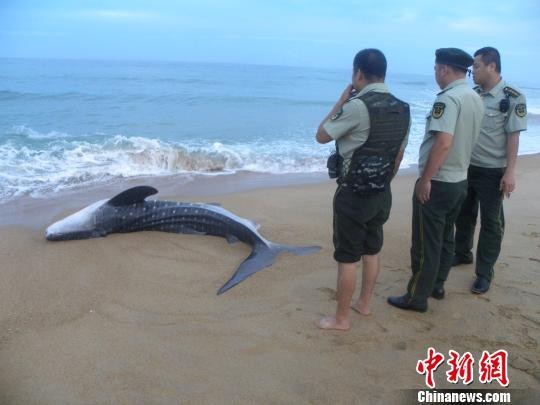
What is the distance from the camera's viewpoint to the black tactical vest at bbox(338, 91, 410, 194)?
325cm

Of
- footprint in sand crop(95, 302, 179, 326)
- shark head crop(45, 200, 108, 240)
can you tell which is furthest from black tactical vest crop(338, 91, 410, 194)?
shark head crop(45, 200, 108, 240)

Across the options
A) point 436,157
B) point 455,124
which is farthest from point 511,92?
point 436,157

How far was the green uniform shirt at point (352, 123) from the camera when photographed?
3.23 metres

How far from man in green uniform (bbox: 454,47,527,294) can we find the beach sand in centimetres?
43

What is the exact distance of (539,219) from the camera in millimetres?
6730

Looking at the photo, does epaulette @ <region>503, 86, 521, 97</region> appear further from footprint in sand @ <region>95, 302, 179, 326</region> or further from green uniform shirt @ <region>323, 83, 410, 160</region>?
footprint in sand @ <region>95, 302, 179, 326</region>

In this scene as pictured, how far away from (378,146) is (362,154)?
123 mm

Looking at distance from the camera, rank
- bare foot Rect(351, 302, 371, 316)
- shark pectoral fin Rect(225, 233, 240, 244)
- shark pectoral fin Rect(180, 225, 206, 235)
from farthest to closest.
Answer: shark pectoral fin Rect(180, 225, 206, 235)
shark pectoral fin Rect(225, 233, 240, 244)
bare foot Rect(351, 302, 371, 316)

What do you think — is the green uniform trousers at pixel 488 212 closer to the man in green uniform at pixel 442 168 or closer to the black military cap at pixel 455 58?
the man in green uniform at pixel 442 168

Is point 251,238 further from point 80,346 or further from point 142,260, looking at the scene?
point 80,346

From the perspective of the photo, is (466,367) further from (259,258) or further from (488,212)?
(259,258)

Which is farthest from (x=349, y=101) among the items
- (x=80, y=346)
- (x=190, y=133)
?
(x=190, y=133)

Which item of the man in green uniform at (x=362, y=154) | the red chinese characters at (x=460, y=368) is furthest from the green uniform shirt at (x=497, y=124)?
the red chinese characters at (x=460, y=368)

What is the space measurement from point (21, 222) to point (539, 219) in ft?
23.3
